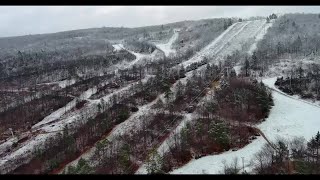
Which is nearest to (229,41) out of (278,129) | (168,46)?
(168,46)

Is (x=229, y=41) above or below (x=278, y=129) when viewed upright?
above

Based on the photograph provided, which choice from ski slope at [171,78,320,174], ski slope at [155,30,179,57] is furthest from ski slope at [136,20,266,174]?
ski slope at [171,78,320,174]

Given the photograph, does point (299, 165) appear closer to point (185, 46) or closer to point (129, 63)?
point (129, 63)

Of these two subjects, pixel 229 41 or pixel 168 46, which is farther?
pixel 168 46

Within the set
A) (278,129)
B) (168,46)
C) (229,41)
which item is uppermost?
(229,41)

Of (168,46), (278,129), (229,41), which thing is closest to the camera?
(278,129)

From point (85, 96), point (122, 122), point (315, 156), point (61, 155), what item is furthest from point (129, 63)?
point (315, 156)

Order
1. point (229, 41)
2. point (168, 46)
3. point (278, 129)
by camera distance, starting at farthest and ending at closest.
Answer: point (168, 46) → point (229, 41) → point (278, 129)

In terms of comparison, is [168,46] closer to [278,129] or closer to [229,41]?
[229,41]

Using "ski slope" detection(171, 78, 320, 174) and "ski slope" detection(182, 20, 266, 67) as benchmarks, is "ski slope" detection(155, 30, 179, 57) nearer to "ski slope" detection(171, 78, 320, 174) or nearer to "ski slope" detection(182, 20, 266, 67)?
"ski slope" detection(182, 20, 266, 67)
